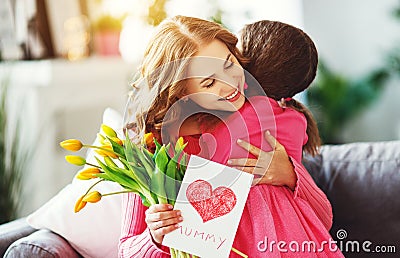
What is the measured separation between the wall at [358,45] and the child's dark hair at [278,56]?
10.2 ft

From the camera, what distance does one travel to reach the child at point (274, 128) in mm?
1292

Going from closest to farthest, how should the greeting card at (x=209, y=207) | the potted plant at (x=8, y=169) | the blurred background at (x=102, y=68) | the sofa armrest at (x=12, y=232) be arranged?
1. the greeting card at (x=209, y=207)
2. the sofa armrest at (x=12, y=232)
3. the potted plant at (x=8, y=169)
4. the blurred background at (x=102, y=68)

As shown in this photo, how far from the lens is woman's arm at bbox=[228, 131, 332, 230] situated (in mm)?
1307

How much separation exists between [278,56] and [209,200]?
12.8 inches

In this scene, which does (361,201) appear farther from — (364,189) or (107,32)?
(107,32)

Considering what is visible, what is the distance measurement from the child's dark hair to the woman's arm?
12 centimetres

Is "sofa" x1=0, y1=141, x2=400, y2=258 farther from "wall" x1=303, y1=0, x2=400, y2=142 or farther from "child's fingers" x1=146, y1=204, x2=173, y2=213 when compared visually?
"wall" x1=303, y1=0, x2=400, y2=142

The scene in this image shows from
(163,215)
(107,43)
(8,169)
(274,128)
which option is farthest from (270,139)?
(107,43)

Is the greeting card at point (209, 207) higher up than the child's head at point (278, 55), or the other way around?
the child's head at point (278, 55)

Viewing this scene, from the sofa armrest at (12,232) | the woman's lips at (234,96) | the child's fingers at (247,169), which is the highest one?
the woman's lips at (234,96)

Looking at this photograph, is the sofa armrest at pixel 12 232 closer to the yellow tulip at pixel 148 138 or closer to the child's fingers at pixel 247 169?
the yellow tulip at pixel 148 138

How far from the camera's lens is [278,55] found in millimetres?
1342

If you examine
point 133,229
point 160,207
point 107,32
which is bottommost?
point 107,32


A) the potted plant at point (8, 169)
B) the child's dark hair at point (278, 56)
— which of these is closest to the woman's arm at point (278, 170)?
the child's dark hair at point (278, 56)
